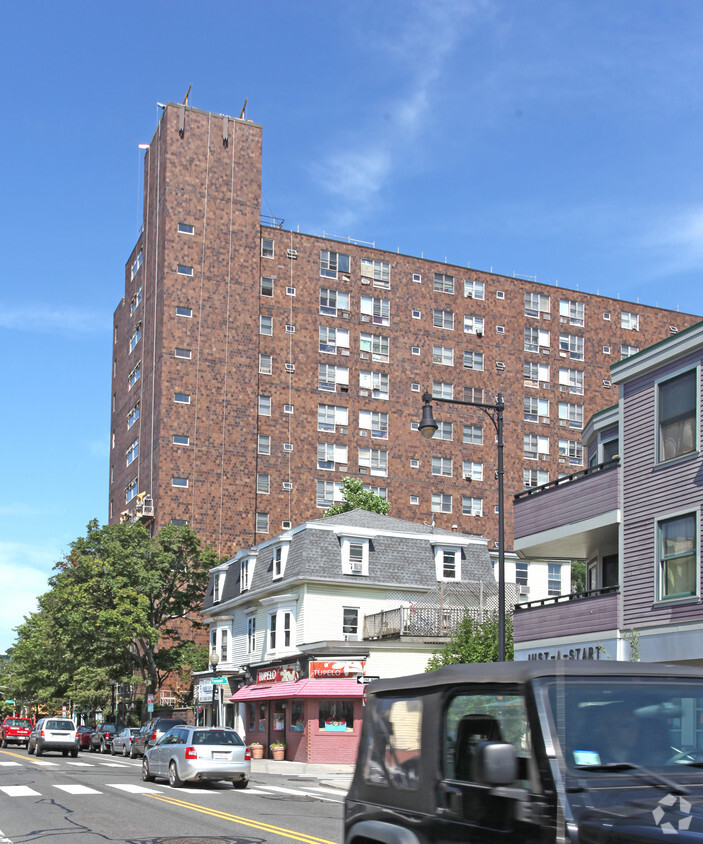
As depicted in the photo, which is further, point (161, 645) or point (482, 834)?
point (161, 645)

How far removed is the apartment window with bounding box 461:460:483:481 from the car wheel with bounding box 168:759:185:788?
56.2 metres

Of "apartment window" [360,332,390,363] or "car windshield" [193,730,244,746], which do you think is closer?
"car windshield" [193,730,244,746]

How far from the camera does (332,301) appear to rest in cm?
7694

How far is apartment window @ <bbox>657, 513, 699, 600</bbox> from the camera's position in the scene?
67.5 feet

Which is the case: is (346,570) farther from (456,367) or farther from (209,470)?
(456,367)

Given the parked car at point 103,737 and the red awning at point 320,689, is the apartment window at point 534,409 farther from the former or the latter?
the red awning at point 320,689

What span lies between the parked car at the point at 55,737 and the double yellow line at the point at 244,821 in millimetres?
22555

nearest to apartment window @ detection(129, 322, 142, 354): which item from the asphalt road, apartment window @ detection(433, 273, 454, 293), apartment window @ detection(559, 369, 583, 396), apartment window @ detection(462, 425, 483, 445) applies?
apartment window @ detection(433, 273, 454, 293)

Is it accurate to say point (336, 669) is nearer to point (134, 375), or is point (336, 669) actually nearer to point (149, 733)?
point (149, 733)

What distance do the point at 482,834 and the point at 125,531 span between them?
53510 mm

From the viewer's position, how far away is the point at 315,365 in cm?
7556

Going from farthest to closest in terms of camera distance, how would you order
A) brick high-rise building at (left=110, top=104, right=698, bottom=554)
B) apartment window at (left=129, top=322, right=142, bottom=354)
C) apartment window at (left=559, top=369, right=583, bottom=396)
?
apartment window at (left=559, top=369, right=583, bottom=396) < apartment window at (left=129, top=322, right=142, bottom=354) < brick high-rise building at (left=110, top=104, right=698, bottom=554)

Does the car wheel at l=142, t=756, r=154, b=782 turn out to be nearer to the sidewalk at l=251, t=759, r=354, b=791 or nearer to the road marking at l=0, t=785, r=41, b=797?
the road marking at l=0, t=785, r=41, b=797

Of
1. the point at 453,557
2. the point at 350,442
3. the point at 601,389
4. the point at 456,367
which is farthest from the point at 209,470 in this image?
the point at 601,389
